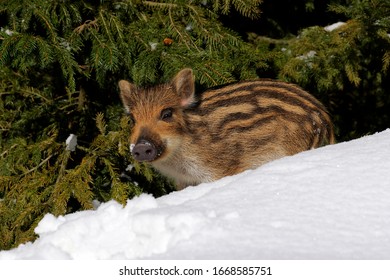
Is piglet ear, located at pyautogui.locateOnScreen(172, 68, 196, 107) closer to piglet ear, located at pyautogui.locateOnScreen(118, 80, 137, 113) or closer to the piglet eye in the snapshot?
the piglet eye

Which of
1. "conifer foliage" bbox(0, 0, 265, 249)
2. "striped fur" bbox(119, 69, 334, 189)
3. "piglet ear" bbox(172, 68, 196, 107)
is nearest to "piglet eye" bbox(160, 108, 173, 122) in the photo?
"striped fur" bbox(119, 69, 334, 189)

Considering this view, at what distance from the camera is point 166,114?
491 cm

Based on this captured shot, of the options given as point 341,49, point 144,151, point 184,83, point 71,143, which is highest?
point 341,49

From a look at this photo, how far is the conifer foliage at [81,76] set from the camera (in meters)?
5.03

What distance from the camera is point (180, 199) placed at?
3477 mm

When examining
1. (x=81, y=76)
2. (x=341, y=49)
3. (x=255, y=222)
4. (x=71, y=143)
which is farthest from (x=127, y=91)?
(x=255, y=222)

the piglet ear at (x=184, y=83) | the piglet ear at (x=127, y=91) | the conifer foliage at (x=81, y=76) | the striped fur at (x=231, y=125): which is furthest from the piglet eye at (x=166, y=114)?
the conifer foliage at (x=81, y=76)

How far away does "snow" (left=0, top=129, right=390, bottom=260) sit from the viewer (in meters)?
2.72

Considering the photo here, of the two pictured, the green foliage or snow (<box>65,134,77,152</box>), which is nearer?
snow (<box>65,134,77,152</box>)

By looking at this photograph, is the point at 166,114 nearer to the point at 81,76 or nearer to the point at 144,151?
the point at 144,151

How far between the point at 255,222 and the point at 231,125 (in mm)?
2243

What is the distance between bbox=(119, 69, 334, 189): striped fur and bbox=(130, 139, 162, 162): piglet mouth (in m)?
0.35

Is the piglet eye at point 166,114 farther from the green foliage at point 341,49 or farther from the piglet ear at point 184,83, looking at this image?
the green foliage at point 341,49

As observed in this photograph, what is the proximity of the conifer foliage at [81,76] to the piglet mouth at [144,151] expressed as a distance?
54 centimetres
